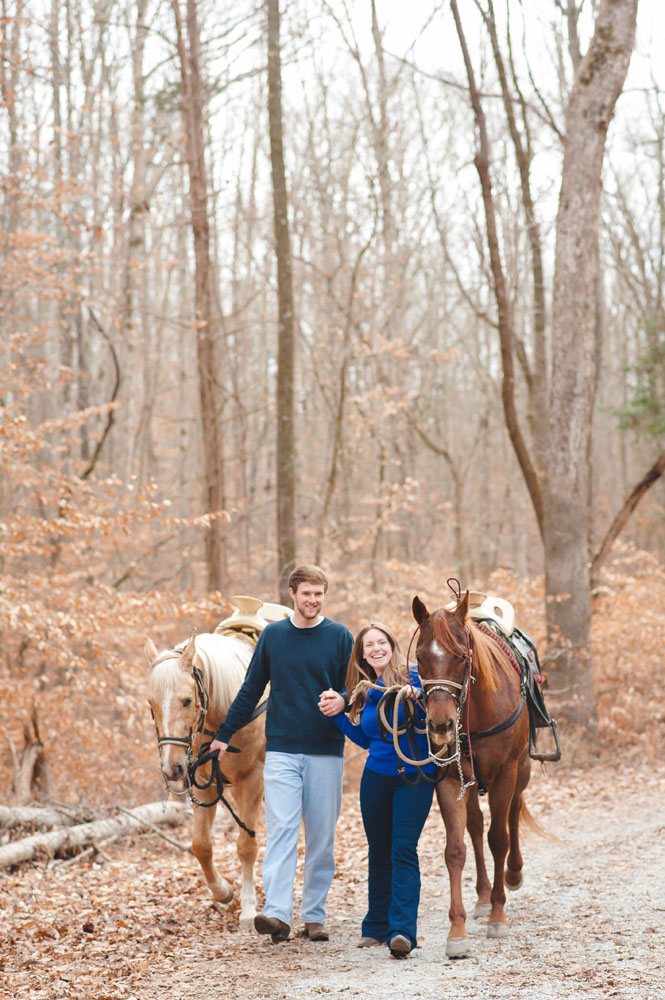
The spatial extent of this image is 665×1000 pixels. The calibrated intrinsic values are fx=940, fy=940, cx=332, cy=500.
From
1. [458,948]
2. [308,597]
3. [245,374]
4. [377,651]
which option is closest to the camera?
[458,948]

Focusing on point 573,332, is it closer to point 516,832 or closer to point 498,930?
point 516,832

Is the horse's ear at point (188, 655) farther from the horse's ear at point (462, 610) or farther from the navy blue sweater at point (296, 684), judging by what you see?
the horse's ear at point (462, 610)

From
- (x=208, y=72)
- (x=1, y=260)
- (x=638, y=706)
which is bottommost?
(x=638, y=706)

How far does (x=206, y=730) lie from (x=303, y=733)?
0.75 m

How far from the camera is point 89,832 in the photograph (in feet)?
25.1

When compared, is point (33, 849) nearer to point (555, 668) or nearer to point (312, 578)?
point (312, 578)

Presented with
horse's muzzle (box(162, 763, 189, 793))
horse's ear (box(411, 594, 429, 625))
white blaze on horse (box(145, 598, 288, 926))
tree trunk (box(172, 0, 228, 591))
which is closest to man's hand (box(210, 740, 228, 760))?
white blaze on horse (box(145, 598, 288, 926))

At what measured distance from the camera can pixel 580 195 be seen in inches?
435

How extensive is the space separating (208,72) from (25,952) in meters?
13.7

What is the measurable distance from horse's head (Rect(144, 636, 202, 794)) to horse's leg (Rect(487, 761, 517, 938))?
67.1 inches

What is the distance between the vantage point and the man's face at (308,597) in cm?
511

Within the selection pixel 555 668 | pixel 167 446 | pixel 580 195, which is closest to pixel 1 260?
pixel 580 195

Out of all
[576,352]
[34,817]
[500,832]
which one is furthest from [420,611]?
[576,352]

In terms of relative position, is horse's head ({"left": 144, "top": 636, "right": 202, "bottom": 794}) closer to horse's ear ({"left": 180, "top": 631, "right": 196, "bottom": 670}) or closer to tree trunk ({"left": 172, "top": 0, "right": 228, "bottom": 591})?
horse's ear ({"left": 180, "top": 631, "right": 196, "bottom": 670})
